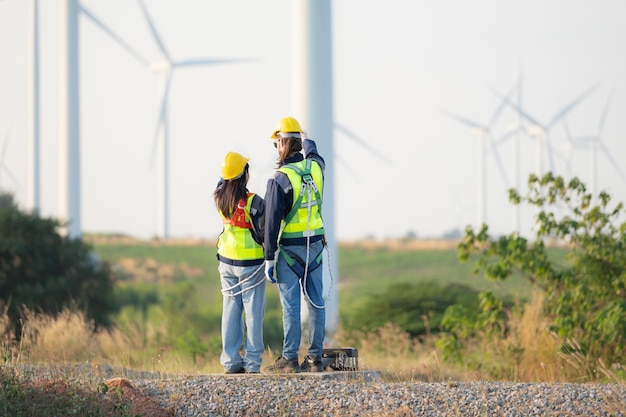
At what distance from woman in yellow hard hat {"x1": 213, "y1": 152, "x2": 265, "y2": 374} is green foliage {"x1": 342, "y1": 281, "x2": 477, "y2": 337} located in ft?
39.1

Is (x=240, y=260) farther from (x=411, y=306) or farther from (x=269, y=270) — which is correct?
(x=411, y=306)

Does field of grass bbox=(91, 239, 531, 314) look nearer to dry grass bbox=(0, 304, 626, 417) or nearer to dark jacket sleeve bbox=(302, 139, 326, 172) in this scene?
dry grass bbox=(0, 304, 626, 417)

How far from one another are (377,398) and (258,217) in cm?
216

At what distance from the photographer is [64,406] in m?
8.88

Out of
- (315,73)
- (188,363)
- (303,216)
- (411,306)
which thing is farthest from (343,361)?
(411,306)

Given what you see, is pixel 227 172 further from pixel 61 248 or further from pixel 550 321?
pixel 61 248

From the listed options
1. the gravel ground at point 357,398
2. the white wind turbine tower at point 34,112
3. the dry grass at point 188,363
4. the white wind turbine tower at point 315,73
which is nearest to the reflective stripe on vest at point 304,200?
the gravel ground at point 357,398

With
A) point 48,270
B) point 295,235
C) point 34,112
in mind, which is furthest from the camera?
point 34,112

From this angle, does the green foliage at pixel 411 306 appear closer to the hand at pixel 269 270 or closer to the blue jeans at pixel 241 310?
the blue jeans at pixel 241 310

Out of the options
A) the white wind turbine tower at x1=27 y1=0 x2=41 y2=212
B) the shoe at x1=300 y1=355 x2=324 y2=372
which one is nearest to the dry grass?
the shoe at x1=300 y1=355 x2=324 y2=372

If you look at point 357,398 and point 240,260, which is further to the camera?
point 240,260

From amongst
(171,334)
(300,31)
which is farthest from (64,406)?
(171,334)

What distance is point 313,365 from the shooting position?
34.2 ft

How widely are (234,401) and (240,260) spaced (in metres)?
1.67
